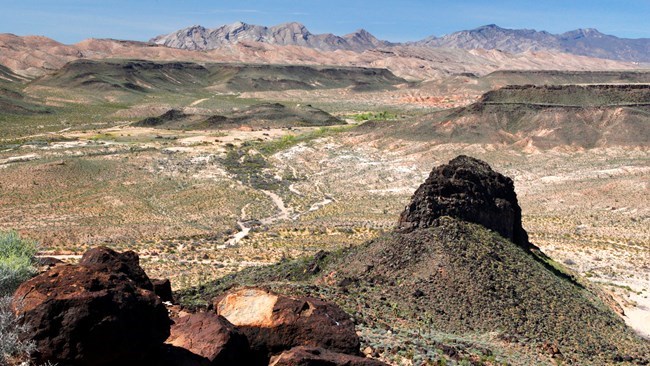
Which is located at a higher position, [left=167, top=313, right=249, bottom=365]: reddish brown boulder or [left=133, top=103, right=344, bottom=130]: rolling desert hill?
[left=167, top=313, right=249, bottom=365]: reddish brown boulder

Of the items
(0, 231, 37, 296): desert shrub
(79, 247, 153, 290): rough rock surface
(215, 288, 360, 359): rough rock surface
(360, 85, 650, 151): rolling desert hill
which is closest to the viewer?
(215, 288, 360, 359): rough rock surface

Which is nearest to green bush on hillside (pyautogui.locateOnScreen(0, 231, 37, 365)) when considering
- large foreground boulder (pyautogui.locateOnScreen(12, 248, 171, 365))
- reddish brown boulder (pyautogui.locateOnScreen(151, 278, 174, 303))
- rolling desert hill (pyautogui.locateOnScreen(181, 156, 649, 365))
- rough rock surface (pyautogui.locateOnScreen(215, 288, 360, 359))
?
large foreground boulder (pyautogui.locateOnScreen(12, 248, 171, 365))

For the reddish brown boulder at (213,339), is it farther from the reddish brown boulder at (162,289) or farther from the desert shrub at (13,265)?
the desert shrub at (13,265)

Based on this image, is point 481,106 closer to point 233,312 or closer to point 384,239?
point 384,239

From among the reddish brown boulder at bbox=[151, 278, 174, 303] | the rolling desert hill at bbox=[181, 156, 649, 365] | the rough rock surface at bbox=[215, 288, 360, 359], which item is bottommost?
the rolling desert hill at bbox=[181, 156, 649, 365]

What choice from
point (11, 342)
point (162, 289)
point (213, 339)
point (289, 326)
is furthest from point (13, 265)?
point (289, 326)

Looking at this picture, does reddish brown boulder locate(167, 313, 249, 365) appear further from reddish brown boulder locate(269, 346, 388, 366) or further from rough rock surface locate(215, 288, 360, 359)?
reddish brown boulder locate(269, 346, 388, 366)
